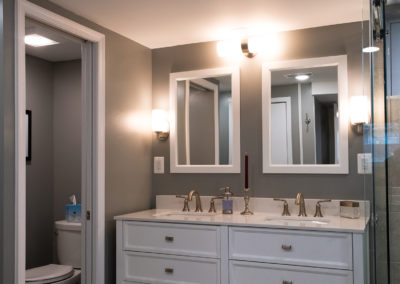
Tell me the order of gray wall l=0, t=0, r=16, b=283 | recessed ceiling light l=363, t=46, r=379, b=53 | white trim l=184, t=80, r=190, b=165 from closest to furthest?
recessed ceiling light l=363, t=46, r=379, b=53 < gray wall l=0, t=0, r=16, b=283 < white trim l=184, t=80, r=190, b=165

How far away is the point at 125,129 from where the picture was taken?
10.4 feet

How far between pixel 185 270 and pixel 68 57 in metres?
2.23

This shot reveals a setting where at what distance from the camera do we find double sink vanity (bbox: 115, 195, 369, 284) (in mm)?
2352

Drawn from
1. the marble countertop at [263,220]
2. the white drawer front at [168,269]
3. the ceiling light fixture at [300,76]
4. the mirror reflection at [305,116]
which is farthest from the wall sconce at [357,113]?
the white drawer front at [168,269]

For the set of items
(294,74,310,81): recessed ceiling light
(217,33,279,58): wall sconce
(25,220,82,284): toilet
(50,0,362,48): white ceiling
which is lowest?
(25,220,82,284): toilet

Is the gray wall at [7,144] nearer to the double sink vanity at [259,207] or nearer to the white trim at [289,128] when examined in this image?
the double sink vanity at [259,207]

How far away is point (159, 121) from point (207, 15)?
0.95 metres

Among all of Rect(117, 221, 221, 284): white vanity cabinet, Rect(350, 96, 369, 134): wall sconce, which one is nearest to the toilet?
Rect(117, 221, 221, 284): white vanity cabinet

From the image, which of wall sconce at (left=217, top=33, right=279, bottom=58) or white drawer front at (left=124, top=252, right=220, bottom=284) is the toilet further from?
wall sconce at (left=217, top=33, right=279, bottom=58)

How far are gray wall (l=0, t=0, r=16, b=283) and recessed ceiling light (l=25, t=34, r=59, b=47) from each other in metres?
1.03

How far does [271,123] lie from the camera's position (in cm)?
308

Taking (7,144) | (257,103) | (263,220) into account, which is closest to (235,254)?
(263,220)

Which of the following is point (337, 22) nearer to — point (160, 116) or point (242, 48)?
point (242, 48)

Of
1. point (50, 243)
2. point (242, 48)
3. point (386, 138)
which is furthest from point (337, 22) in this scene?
point (50, 243)
